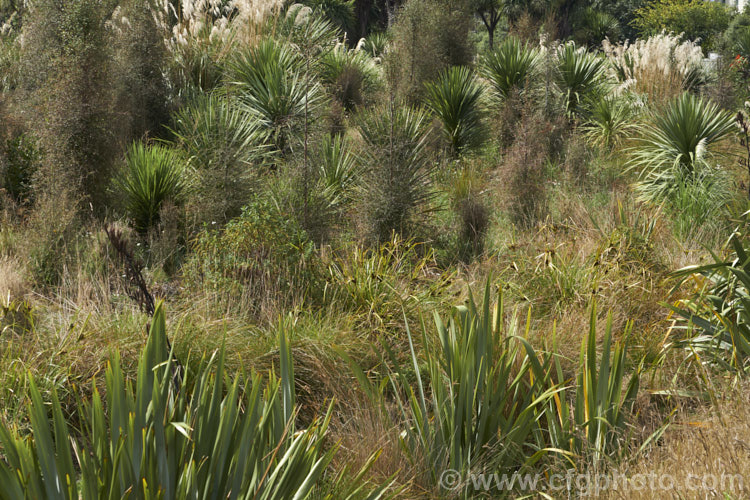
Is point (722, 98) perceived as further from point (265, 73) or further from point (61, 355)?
point (61, 355)

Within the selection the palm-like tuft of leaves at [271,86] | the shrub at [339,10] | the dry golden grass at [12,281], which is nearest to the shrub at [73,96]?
the dry golden grass at [12,281]

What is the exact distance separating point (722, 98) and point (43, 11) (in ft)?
34.9

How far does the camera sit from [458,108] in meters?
10.9

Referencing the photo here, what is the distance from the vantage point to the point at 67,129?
24.3 feet

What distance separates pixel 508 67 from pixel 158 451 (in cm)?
1098

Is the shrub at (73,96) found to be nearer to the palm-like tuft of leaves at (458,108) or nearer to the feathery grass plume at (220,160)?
the feathery grass plume at (220,160)

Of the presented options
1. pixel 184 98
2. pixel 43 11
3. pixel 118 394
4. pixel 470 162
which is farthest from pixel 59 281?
pixel 470 162

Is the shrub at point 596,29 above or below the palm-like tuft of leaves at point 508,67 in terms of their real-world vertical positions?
above

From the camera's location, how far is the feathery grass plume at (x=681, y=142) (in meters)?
8.47

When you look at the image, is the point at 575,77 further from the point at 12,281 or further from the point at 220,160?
the point at 12,281

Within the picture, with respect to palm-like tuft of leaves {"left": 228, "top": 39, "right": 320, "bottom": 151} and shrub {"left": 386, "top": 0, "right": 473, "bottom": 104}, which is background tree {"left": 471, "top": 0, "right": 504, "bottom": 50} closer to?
shrub {"left": 386, "top": 0, "right": 473, "bottom": 104}

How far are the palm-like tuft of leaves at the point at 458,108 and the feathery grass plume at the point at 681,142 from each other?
2.75 metres

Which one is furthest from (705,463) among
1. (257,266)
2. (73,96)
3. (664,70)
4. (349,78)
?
(664,70)

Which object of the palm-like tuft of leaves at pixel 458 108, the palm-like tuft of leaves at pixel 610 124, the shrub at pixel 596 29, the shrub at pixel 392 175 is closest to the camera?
the shrub at pixel 392 175
